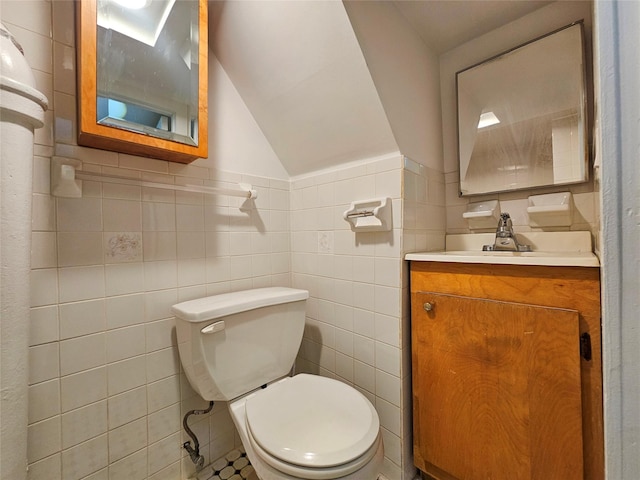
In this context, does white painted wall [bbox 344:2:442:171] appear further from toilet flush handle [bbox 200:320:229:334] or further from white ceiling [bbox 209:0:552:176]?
toilet flush handle [bbox 200:320:229:334]

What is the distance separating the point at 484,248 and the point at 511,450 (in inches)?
28.0

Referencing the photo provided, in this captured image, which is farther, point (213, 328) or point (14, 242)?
point (213, 328)

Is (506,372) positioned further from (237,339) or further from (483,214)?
(237,339)

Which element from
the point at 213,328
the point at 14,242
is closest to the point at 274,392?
the point at 213,328

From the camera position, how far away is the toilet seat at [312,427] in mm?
709

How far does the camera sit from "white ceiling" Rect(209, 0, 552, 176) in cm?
96

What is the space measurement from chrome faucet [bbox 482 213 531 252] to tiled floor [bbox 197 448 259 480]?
1366 mm

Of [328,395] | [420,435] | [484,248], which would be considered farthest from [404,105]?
[420,435]

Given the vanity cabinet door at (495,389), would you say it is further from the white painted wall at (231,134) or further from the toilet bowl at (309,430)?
the white painted wall at (231,134)

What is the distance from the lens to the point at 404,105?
1.12 meters

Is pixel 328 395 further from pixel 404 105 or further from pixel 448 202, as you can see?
pixel 404 105

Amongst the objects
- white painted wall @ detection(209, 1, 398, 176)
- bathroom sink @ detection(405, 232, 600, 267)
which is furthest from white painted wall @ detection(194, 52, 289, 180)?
bathroom sink @ detection(405, 232, 600, 267)

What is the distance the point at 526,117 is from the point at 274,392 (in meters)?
1.47

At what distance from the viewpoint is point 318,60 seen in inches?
39.9
